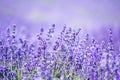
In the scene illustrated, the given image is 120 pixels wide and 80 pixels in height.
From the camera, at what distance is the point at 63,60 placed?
3729 millimetres

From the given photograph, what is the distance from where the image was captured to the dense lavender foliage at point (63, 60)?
11.4 ft

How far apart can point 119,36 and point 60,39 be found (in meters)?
2.28

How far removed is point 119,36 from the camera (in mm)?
5898

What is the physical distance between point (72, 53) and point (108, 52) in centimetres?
31

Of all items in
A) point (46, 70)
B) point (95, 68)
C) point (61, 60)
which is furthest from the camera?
point (61, 60)

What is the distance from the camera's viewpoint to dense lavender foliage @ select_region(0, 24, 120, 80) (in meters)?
3.46

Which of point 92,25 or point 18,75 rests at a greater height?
point 92,25

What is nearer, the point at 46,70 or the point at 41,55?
the point at 46,70

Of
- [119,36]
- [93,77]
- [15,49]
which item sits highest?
[119,36]

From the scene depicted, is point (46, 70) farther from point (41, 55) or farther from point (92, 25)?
point (92, 25)

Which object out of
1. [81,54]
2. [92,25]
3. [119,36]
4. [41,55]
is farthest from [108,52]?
[92,25]

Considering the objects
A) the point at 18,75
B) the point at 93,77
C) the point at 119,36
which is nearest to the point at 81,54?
the point at 93,77

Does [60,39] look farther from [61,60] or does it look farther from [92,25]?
[92,25]

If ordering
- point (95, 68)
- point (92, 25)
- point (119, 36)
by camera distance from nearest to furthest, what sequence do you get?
1. point (95, 68)
2. point (119, 36)
3. point (92, 25)
